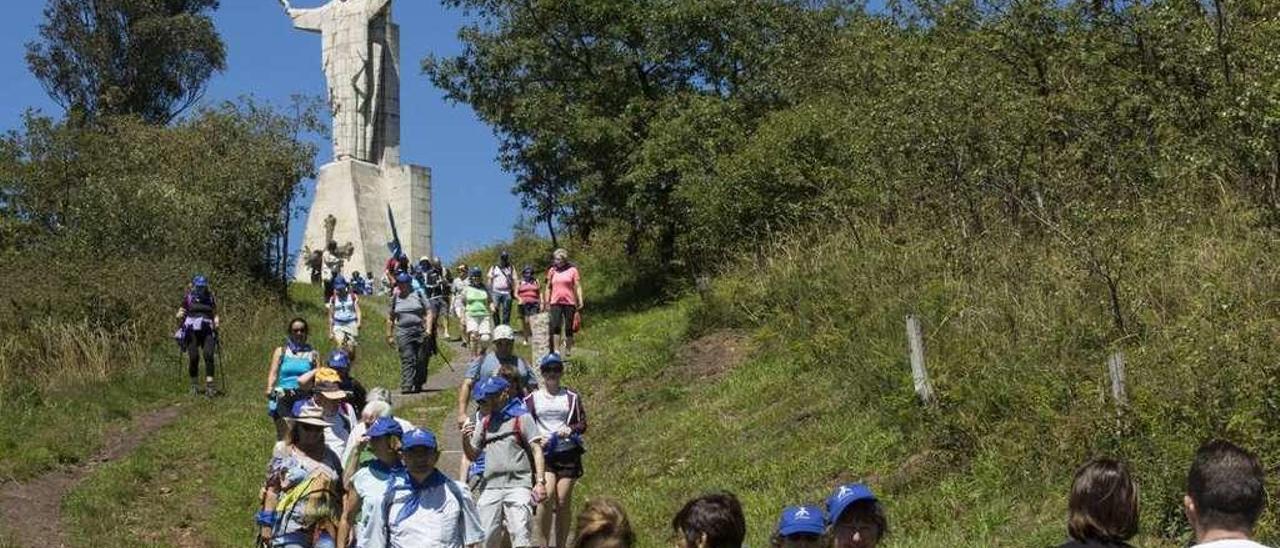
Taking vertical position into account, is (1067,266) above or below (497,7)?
below

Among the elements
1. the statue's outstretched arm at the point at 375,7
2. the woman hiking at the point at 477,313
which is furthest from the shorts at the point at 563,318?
the statue's outstretched arm at the point at 375,7

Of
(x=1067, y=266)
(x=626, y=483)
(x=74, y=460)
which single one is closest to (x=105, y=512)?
(x=74, y=460)

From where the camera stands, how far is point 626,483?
14.0 metres

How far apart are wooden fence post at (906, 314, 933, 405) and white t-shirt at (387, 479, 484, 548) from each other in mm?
5493

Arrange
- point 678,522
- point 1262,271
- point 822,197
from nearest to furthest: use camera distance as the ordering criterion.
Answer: point 678,522 < point 1262,271 < point 822,197

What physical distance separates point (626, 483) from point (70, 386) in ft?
26.8

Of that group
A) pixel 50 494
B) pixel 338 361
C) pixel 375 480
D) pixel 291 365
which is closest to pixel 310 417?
pixel 375 480

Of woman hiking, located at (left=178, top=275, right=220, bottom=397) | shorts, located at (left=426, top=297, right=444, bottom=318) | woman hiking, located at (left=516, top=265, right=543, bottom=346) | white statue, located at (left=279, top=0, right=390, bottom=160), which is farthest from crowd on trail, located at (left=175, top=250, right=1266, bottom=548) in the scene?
white statue, located at (left=279, top=0, right=390, bottom=160)

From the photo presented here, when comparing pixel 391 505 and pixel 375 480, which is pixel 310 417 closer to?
pixel 375 480

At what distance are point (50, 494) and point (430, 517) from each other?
25.0 feet

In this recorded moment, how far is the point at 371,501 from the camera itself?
8070 mm

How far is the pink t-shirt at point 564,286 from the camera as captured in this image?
20094mm

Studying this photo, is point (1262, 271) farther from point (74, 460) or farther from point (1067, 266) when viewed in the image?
point (74, 460)

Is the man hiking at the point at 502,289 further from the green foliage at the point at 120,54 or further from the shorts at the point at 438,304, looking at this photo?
the green foliage at the point at 120,54
